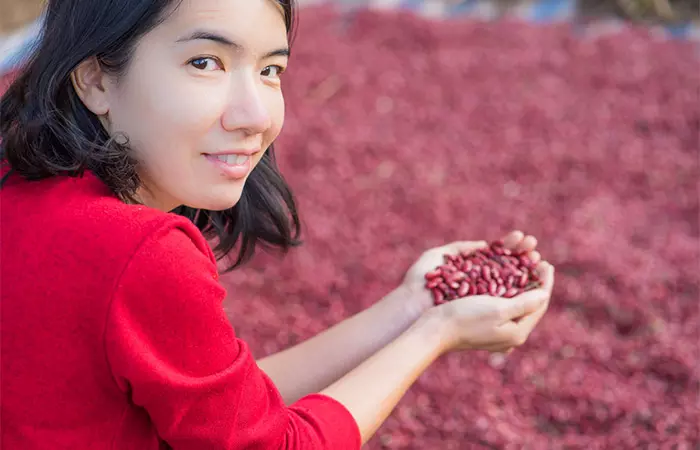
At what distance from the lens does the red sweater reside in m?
1.11

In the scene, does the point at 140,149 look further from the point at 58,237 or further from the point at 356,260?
the point at 356,260

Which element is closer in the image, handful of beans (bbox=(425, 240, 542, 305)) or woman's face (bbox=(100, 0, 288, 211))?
woman's face (bbox=(100, 0, 288, 211))

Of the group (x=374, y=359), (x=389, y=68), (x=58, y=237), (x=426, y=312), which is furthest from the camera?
(x=389, y=68)

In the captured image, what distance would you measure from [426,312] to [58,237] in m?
0.77

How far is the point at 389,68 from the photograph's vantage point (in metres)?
4.66

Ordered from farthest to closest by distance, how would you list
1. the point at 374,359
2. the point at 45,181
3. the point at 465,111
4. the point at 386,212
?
the point at 465,111
the point at 386,212
the point at 374,359
the point at 45,181

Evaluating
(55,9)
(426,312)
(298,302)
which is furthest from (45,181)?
(298,302)

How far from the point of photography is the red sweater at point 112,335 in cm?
111

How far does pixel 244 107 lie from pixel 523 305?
742 mm

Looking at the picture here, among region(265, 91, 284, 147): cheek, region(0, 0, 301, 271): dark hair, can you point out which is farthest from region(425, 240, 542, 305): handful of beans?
region(0, 0, 301, 271): dark hair

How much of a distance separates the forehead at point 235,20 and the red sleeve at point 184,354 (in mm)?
297

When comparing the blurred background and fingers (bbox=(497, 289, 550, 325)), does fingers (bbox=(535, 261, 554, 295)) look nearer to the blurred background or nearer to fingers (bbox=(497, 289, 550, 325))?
fingers (bbox=(497, 289, 550, 325))

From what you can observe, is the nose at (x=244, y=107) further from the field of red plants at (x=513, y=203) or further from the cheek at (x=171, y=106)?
the field of red plants at (x=513, y=203)

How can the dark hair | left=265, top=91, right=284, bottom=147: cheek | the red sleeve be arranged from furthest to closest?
left=265, top=91, right=284, bottom=147: cheek
the dark hair
the red sleeve
